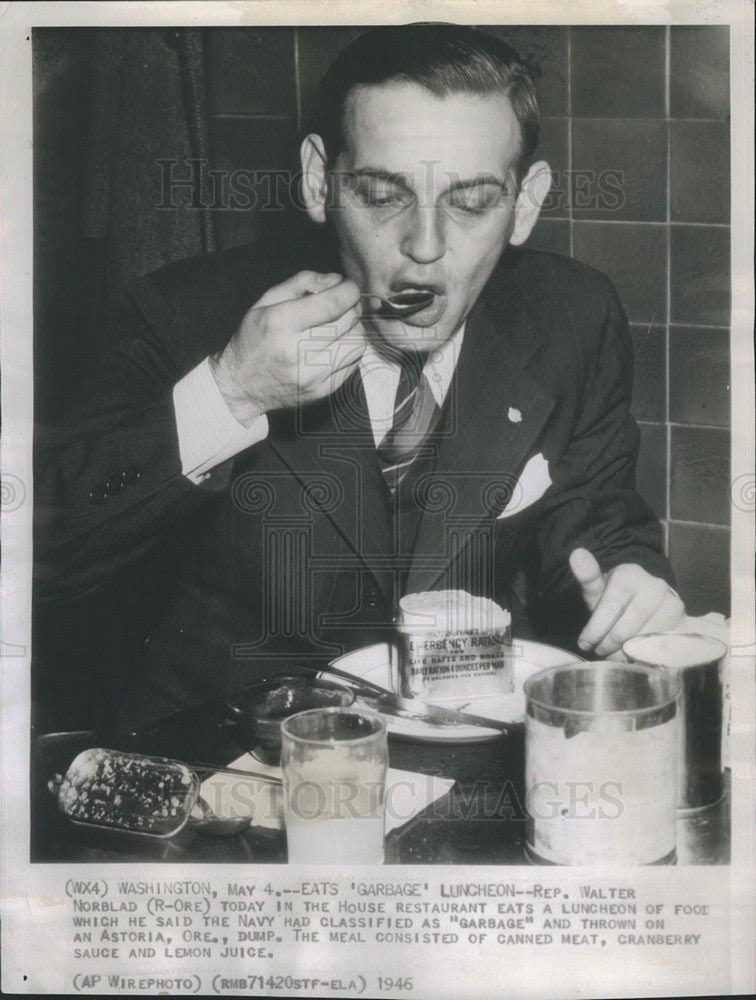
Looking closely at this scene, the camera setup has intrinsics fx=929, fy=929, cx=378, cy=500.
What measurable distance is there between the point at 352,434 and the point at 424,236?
0.16m

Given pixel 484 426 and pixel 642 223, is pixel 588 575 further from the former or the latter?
pixel 642 223

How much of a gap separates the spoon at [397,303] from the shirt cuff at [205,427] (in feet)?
0.40

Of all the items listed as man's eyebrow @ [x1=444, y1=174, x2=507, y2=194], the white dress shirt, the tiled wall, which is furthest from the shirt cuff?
man's eyebrow @ [x1=444, y1=174, x2=507, y2=194]

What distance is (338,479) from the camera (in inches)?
28.3

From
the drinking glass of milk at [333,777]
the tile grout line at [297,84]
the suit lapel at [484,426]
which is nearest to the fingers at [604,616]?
the suit lapel at [484,426]

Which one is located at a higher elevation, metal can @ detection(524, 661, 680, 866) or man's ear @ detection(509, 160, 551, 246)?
man's ear @ detection(509, 160, 551, 246)

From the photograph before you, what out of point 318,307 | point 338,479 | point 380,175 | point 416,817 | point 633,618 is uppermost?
point 380,175

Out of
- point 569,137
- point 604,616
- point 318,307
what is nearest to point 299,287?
point 318,307

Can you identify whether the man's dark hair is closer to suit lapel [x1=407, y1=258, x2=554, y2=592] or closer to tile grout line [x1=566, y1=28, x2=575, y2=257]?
tile grout line [x1=566, y1=28, x2=575, y2=257]

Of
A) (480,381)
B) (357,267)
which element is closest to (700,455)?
(480,381)

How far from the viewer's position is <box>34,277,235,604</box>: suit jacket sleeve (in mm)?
697

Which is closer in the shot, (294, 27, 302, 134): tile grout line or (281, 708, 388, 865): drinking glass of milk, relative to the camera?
(281, 708, 388, 865): drinking glass of milk

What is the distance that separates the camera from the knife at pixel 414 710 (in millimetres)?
598

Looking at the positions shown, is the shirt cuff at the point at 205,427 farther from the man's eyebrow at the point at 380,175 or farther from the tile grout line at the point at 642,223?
the tile grout line at the point at 642,223
